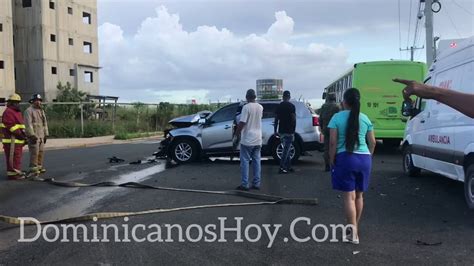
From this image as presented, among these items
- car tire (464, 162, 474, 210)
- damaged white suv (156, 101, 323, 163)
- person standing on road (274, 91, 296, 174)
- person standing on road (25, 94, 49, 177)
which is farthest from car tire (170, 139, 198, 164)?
car tire (464, 162, 474, 210)

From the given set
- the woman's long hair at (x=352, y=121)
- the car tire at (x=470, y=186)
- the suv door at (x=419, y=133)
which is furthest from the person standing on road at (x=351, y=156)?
the suv door at (x=419, y=133)

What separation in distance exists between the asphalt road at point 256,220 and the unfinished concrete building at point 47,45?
139 feet

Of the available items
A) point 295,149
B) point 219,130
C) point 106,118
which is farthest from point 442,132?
point 106,118

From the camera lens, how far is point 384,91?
1675 cm

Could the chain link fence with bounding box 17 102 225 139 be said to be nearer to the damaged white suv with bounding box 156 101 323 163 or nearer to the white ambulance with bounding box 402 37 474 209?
the damaged white suv with bounding box 156 101 323 163

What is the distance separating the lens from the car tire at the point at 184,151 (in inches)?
563

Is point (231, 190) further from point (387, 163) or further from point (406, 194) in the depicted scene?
point (387, 163)

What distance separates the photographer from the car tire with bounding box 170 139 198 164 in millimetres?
14305

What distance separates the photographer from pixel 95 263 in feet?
16.8

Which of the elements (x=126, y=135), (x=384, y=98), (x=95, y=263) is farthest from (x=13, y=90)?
(x=95, y=263)

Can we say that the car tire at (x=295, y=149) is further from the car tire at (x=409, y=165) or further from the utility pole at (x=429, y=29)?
the utility pole at (x=429, y=29)

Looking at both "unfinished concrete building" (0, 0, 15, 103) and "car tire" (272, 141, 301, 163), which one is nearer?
"car tire" (272, 141, 301, 163)

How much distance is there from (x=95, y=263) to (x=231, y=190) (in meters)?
4.35

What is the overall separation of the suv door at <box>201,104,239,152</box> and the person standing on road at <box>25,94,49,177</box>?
4287 mm
